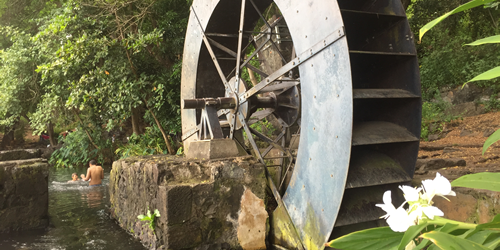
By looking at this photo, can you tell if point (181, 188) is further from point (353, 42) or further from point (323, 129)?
point (353, 42)

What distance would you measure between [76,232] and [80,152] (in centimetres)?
1010

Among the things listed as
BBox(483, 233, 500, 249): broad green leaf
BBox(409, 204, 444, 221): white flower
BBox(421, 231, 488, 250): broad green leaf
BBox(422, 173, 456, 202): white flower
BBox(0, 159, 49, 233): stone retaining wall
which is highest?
BBox(422, 173, 456, 202): white flower

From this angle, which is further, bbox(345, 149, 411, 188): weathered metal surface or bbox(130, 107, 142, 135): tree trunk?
bbox(130, 107, 142, 135): tree trunk

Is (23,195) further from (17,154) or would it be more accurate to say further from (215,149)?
(215,149)

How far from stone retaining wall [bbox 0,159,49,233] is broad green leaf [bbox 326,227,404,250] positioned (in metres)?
5.39

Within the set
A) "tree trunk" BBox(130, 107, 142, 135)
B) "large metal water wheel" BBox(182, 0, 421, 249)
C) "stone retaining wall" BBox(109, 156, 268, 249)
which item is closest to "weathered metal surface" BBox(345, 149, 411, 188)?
"large metal water wheel" BBox(182, 0, 421, 249)

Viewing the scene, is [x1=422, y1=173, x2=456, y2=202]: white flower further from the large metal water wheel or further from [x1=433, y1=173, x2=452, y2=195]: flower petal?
the large metal water wheel

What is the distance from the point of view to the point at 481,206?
8.43 feet

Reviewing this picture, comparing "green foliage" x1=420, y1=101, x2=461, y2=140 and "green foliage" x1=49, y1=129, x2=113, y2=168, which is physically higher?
"green foliage" x1=420, y1=101, x2=461, y2=140

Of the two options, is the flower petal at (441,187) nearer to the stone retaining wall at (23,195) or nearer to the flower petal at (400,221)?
the flower petal at (400,221)

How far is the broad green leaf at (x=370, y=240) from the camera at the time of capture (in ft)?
2.45

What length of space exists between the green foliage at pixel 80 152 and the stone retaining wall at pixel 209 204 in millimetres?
10447

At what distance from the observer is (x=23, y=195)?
5.07m

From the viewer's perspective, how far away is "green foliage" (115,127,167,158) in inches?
410
